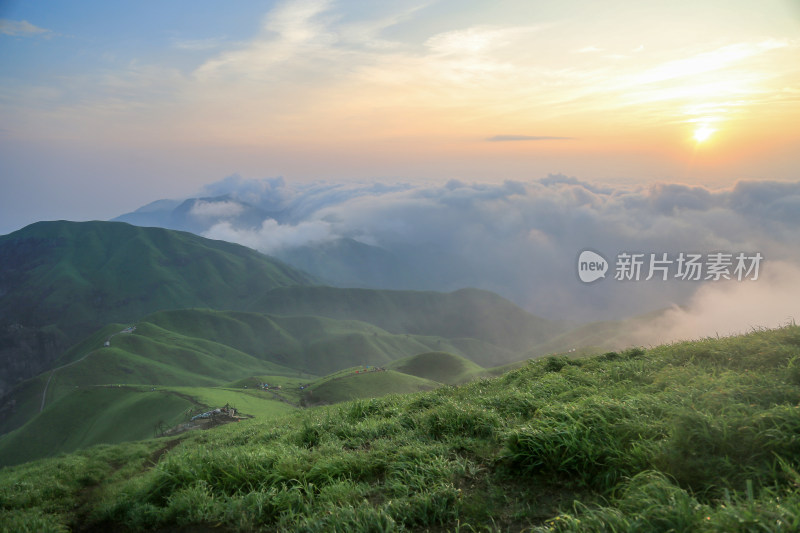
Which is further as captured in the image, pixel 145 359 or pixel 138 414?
pixel 145 359

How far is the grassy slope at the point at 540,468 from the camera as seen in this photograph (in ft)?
16.0

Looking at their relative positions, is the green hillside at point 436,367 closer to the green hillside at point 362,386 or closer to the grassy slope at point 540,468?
the green hillside at point 362,386

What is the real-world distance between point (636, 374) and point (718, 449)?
4.56 m

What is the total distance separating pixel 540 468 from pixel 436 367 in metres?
176

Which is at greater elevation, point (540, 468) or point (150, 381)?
point (540, 468)

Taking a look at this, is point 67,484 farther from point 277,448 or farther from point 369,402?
point 369,402

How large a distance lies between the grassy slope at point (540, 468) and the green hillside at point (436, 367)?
161058mm

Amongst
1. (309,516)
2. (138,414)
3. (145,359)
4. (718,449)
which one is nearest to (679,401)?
(718,449)

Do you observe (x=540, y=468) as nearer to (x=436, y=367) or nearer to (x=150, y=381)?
(x=150, y=381)

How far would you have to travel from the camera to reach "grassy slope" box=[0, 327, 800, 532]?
489cm

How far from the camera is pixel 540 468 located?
6.26 m

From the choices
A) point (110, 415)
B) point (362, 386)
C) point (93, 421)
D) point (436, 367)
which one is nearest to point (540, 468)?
point (110, 415)

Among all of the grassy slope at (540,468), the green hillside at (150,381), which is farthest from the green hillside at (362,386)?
the grassy slope at (540,468)

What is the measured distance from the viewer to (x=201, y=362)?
569 ft
